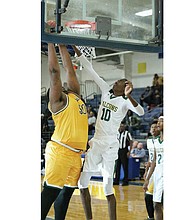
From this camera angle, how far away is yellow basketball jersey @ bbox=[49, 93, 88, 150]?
13.1ft

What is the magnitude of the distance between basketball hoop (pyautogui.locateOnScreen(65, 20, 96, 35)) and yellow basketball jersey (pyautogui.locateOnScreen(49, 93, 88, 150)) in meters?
0.90

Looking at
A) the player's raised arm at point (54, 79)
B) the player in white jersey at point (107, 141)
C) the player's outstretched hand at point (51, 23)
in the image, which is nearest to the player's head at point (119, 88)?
the player in white jersey at point (107, 141)

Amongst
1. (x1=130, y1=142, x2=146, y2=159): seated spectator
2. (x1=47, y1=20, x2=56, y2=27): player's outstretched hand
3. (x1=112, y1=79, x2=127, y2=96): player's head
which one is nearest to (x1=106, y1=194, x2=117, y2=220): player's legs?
(x1=112, y1=79, x2=127, y2=96): player's head

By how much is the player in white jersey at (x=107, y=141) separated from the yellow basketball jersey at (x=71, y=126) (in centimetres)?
37

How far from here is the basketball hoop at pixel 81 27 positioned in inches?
128

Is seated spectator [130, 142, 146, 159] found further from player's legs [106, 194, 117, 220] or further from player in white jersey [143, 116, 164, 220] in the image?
player's legs [106, 194, 117, 220]

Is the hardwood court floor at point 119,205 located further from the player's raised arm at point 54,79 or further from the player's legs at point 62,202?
the player's raised arm at point 54,79

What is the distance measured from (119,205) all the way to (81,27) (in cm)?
365

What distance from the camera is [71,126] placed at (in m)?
4.03
